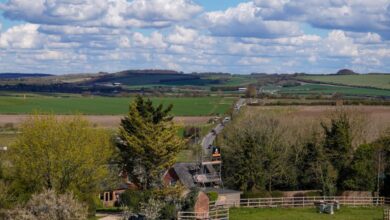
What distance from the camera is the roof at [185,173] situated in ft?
201

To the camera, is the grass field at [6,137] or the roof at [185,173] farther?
the grass field at [6,137]

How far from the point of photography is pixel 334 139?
200ft

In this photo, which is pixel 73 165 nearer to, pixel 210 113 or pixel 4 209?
pixel 4 209

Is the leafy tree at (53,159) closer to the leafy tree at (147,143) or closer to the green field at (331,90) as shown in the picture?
the leafy tree at (147,143)

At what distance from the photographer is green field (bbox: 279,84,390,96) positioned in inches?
5256

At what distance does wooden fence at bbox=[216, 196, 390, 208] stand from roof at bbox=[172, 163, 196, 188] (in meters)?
7.22

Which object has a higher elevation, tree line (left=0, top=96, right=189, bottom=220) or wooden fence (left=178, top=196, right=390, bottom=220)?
tree line (left=0, top=96, right=189, bottom=220)

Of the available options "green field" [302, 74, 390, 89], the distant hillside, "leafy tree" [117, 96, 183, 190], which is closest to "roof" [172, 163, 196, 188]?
"leafy tree" [117, 96, 183, 190]

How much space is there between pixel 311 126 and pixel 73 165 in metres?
30.6

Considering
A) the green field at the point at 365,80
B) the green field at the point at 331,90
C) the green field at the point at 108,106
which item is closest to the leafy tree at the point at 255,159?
the green field at the point at 108,106

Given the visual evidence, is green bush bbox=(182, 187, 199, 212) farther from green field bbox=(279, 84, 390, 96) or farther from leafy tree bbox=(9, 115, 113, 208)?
green field bbox=(279, 84, 390, 96)

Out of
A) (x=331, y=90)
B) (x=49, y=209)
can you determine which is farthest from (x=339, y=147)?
(x=331, y=90)

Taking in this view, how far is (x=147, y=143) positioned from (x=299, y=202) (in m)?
13.5

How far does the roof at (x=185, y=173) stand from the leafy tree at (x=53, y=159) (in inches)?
521
